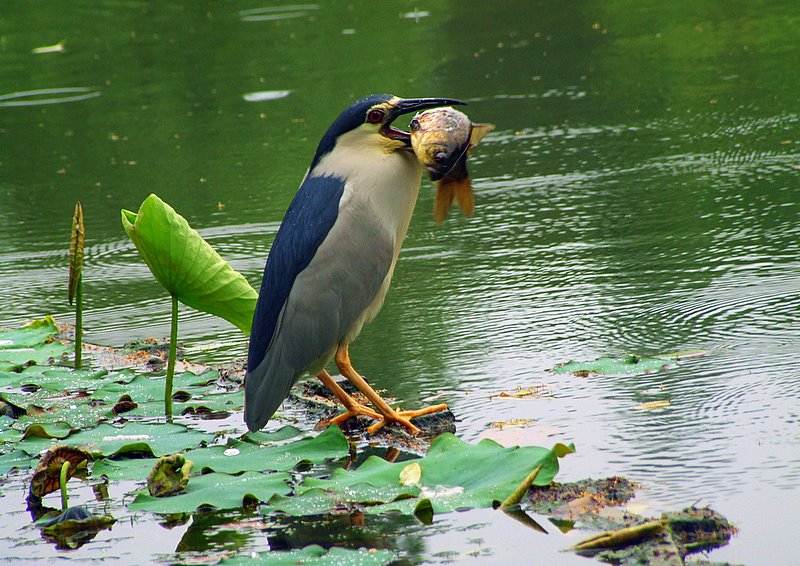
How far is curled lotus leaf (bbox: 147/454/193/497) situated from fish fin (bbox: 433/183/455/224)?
1.35 meters

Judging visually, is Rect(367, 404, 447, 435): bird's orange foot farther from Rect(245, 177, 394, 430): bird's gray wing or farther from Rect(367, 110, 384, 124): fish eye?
Rect(367, 110, 384, 124): fish eye

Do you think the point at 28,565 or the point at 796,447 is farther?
the point at 796,447

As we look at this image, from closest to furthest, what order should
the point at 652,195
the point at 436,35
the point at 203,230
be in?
1. the point at 652,195
2. the point at 203,230
3. the point at 436,35

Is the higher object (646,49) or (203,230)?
(646,49)

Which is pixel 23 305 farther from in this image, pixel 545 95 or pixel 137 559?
pixel 545 95

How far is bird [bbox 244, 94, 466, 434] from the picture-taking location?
3.98 m

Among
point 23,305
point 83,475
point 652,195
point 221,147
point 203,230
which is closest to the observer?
point 83,475

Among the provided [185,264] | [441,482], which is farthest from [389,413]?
[185,264]

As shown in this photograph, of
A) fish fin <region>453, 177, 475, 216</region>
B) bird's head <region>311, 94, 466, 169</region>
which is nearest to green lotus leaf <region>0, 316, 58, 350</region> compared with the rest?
bird's head <region>311, 94, 466, 169</region>

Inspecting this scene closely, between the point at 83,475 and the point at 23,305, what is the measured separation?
253 cm

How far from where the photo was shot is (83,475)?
12.2ft

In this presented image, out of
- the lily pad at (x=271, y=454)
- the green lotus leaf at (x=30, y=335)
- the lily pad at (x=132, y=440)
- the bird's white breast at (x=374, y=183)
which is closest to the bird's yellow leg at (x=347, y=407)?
the bird's white breast at (x=374, y=183)

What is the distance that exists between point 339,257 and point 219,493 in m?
1.05

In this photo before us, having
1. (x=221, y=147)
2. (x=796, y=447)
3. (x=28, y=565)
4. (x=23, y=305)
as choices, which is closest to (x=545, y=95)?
(x=221, y=147)
